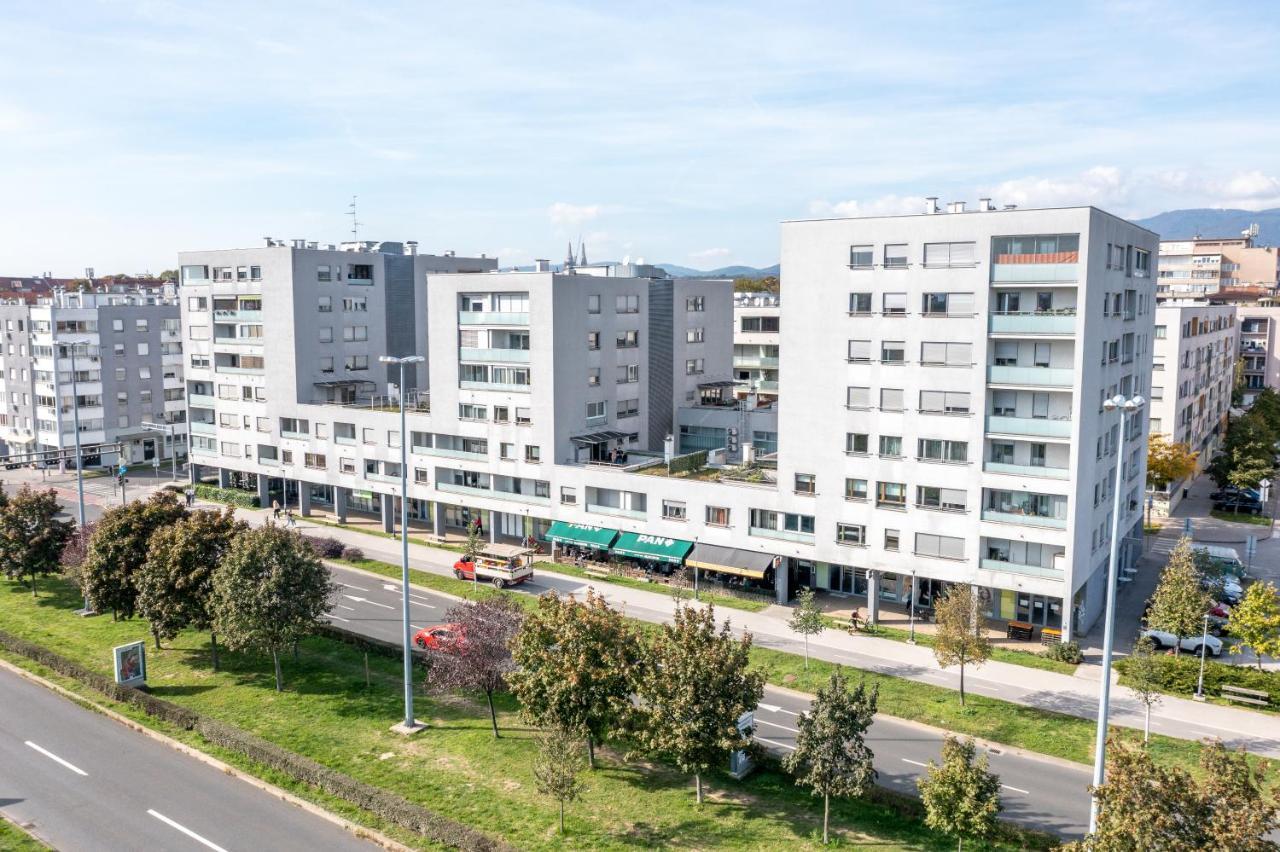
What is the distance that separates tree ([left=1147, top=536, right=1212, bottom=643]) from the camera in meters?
39.6

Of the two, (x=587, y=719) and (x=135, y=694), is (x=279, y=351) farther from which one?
(x=587, y=719)

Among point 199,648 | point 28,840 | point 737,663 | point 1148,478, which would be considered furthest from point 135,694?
point 1148,478

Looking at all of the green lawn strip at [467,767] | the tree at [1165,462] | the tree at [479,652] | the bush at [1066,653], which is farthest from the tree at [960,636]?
the tree at [1165,462]

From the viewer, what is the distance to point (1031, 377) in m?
44.0

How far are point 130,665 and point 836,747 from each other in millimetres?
28732

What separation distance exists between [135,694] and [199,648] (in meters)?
7.10

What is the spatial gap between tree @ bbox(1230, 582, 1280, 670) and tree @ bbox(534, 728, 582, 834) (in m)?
28.6

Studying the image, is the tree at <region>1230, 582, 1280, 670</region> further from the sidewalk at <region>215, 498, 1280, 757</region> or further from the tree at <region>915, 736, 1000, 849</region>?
the tree at <region>915, 736, 1000, 849</region>

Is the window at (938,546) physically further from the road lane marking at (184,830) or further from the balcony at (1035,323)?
the road lane marking at (184,830)

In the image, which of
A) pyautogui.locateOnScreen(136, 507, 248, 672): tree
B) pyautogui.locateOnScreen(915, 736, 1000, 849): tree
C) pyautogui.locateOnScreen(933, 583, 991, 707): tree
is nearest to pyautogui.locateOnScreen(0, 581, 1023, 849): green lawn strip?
pyautogui.locateOnScreen(915, 736, 1000, 849): tree

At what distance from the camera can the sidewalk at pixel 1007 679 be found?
119 ft

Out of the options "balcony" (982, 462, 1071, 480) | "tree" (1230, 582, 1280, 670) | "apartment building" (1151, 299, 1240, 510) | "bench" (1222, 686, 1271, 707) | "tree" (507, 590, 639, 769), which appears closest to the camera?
"tree" (507, 590, 639, 769)

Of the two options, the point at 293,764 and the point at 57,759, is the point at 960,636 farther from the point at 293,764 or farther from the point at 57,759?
the point at 57,759

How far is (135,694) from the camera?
122ft
